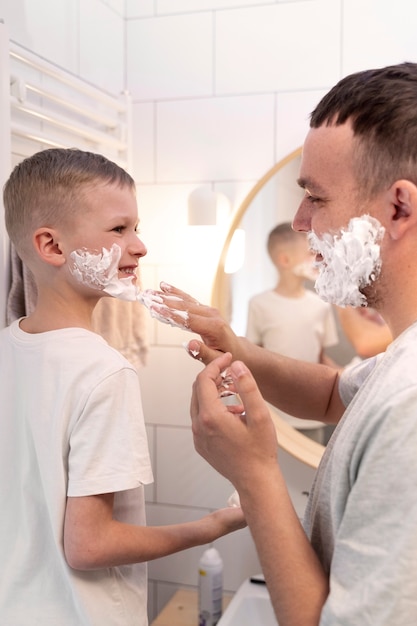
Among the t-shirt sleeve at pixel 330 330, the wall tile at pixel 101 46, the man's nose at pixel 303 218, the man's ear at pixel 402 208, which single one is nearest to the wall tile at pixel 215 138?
the wall tile at pixel 101 46

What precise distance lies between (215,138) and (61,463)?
99 cm

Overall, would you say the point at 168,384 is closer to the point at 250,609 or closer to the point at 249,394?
the point at 250,609

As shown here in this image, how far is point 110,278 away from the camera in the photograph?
0.94 m

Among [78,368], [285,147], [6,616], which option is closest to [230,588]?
[6,616]

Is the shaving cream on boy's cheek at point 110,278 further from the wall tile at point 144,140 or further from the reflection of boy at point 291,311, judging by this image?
the wall tile at point 144,140

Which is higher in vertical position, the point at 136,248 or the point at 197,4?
the point at 197,4

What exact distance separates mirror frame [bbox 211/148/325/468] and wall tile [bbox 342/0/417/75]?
0.84ft

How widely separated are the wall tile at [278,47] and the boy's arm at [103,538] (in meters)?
1.08

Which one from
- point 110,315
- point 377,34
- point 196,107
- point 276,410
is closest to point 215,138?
point 196,107

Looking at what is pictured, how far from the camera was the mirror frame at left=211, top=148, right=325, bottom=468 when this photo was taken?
1.46 meters

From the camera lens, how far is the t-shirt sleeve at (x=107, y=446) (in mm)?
821


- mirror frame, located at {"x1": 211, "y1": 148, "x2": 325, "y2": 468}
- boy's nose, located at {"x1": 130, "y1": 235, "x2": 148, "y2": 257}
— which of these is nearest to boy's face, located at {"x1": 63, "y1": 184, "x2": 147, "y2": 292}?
boy's nose, located at {"x1": 130, "y1": 235, "x2": 148, "y2": 257}

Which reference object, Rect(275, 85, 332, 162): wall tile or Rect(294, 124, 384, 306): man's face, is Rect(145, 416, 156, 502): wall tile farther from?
Rect(294, 124, 384, 306): man's face

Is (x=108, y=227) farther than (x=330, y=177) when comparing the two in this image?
Yes
